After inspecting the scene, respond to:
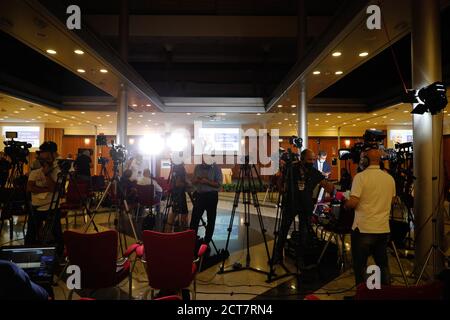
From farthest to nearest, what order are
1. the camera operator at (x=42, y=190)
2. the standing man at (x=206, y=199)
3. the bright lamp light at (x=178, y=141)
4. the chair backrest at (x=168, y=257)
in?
the bright lamp light at (x=178, y=141) < the standing man at (x=206, y=199) < the camera operator at (x=42, y=190) < the chair backrest at (x=168, y=257)

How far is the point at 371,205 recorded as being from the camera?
239 cm

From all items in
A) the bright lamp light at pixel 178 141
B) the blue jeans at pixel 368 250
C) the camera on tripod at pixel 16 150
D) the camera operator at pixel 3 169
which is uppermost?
the bright lamp light at pixel 178 141

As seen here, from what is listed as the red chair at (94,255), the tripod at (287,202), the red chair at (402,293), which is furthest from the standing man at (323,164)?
the red chair at (94,255)

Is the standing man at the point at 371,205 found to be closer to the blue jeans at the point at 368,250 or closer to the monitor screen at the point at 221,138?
the blue jeans at the point at 368,250

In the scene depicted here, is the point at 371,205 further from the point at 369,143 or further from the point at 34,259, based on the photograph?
the point at 34,259

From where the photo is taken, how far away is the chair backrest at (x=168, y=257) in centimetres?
208

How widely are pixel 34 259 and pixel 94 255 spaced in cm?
43

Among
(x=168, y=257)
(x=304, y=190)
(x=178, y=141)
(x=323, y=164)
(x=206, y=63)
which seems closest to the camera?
(x=168, y=257)

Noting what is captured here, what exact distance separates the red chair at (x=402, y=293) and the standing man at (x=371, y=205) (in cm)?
111

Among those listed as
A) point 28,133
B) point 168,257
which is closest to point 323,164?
point 168,257

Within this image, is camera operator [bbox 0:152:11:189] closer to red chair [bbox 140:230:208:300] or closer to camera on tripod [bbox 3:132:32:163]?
camera on tripod [bbox 3:132:32:163]

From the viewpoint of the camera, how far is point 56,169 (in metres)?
3.78

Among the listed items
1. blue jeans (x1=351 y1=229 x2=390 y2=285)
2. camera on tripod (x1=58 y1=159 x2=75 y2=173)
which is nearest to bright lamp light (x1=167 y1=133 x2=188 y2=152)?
camera on tripod (x1=58 y1=159 x2=75 y2=173)

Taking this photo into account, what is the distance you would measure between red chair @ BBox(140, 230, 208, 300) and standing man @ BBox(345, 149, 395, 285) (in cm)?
162
